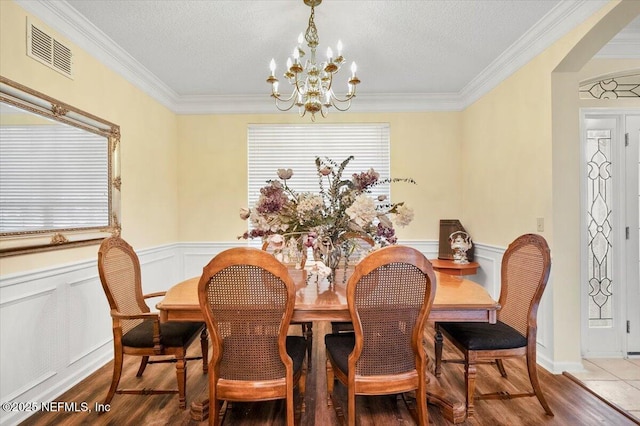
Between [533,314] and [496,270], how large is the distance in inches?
56.0

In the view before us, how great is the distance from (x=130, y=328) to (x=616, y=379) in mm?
3494

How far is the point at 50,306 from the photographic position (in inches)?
85.9

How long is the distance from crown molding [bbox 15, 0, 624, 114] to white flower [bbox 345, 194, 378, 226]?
6.51ft

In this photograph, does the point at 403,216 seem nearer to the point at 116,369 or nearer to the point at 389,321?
the point at 389,321

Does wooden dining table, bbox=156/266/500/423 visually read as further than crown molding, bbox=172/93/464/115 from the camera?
No

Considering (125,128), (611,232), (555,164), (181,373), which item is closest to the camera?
(181,373)

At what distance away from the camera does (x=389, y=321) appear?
5.12 ft

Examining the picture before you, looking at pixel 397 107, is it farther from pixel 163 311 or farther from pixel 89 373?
pixel 89 373

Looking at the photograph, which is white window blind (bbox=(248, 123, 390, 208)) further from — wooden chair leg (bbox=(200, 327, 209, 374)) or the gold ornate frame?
wooden chair leg (bbox=(200, 327, 209, 374))

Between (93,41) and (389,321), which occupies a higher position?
(93,41)

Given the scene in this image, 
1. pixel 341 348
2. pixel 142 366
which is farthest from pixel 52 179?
pixel 341 348

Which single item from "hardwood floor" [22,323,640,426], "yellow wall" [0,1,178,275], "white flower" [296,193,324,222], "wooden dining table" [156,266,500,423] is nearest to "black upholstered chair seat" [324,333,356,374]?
"wooden dining table" [156,266,500,423]

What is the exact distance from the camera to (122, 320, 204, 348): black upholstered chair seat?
1969 mm

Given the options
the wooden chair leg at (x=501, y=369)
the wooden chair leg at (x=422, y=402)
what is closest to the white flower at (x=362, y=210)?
the wooden chair leg at (x=422, y=402)
